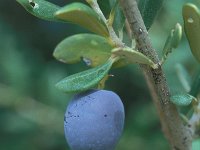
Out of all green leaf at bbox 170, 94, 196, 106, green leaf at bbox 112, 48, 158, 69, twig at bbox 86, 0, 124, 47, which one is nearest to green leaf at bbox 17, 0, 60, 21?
twig at bbox 86, 0, 124, 47

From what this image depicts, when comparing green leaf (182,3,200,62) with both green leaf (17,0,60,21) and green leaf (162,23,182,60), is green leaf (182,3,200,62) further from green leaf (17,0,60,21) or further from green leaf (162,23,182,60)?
green leaf (17,0,60,21)

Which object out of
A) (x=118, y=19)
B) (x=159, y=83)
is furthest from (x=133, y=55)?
(x=118, y=19)

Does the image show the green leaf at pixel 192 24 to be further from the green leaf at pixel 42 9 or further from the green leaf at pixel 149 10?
the green leaf at pixel 42 9

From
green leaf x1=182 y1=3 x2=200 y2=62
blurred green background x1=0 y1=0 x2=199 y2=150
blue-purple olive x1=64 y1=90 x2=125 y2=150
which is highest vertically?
green leaf x1=182 y1=3 x2=200 y2=62

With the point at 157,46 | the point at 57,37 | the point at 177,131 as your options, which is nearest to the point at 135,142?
the point at 157,46

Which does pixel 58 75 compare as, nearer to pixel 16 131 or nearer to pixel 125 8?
pixel 16 131

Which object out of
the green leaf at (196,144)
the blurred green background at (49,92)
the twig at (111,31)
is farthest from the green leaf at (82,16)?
the blurred green background at (49,92)

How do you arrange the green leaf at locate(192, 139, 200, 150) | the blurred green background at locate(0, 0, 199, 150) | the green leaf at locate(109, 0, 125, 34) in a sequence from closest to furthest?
the green leaf at locate(109, 0, 125, 34) → the green leaf at locate(192, 139, 200, 150) → the blurred green background at locate(0, 0, 199, 150)
